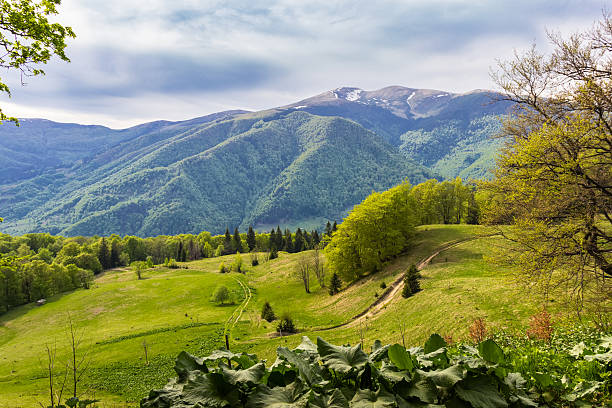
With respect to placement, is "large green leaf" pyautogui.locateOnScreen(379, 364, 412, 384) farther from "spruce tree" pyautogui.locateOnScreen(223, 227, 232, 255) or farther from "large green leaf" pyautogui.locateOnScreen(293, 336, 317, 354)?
"spruce tree" pyautogui.locateOnScreen(223, 227, 232, 255)

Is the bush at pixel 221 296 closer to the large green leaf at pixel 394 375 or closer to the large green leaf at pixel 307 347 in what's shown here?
the large green leaf at pixel 307 347

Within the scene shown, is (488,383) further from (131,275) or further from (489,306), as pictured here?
(131,275)

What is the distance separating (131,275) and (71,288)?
746 inches

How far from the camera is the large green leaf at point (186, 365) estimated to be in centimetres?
420

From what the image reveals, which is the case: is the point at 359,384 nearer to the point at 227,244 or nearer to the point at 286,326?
the point at 286,326

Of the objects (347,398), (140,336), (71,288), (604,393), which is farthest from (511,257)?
(71,288)

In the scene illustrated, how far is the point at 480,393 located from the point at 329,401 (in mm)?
1873

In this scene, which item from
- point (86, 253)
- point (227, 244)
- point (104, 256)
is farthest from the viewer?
point (227, 244)

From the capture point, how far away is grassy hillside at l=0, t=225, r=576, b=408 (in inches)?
1122

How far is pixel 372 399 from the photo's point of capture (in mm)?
3469

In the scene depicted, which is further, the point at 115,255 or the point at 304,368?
the point at 115,255

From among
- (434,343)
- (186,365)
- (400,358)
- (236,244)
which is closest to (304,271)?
(434,343)

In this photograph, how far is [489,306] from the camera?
27.0 m

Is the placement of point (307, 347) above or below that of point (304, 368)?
below
